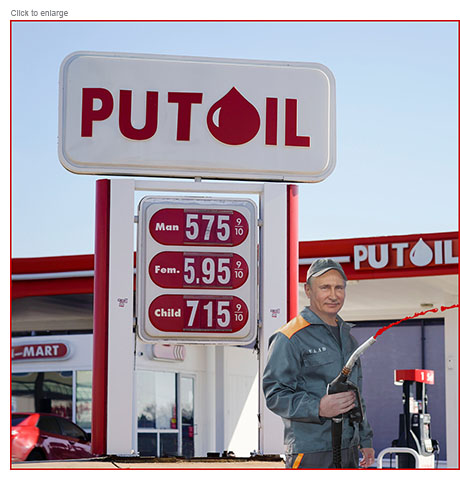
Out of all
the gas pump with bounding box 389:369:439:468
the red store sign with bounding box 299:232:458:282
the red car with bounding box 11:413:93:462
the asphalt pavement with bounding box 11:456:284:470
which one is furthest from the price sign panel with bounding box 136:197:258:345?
the red store sign with bounding box 299:232:458:282

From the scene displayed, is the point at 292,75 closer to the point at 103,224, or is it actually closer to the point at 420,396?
the point at 103,224

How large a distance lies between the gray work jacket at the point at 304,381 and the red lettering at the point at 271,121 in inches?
103

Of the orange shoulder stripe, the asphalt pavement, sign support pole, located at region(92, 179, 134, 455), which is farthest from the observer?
sign support pole, located at region(92, 179, 134, 455)

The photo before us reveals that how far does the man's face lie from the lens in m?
6.73

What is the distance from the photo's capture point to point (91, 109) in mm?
8586

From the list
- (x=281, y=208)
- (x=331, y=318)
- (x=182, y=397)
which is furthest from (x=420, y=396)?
(x=331, y=318)

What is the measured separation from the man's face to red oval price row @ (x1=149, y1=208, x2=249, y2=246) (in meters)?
1.86

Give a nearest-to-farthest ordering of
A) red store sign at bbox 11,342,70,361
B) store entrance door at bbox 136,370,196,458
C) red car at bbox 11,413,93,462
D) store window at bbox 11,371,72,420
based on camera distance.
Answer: red car at bbox 11,413,93,462, store entrance door at bbox 136,370,196,458, red store sign at bbox 11,342,70,361, store window at bbox 11,371,72,420

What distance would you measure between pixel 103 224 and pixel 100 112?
41.3 inches

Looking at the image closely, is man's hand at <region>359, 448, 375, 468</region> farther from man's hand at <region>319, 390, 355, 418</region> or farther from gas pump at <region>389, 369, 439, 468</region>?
gas pump at <region>389, 369, 439, 468</region>

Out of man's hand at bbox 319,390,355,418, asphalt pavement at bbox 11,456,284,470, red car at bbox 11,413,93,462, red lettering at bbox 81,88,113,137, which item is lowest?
red car at bbox 11,413,93,462

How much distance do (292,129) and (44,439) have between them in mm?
10572

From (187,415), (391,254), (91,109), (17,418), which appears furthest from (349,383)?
(187,415)

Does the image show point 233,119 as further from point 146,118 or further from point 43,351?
point 43,351
